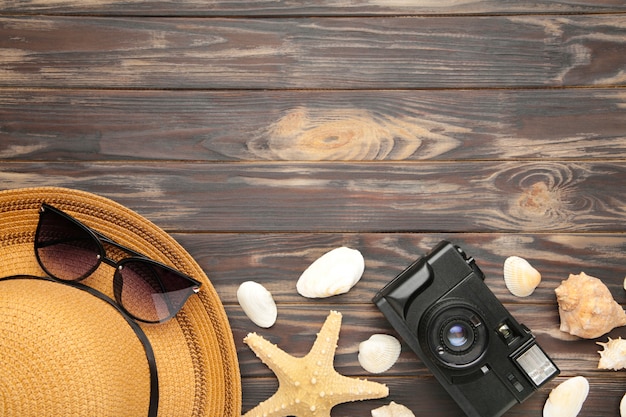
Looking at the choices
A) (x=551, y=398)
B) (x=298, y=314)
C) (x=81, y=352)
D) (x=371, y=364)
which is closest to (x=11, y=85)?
(x=81, y=352)

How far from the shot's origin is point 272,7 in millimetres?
1000

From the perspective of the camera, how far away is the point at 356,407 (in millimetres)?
984

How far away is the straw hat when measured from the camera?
2.22 feet

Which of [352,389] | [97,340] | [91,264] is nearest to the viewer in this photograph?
[97,340]

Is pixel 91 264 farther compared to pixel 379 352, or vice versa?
pixel 379 352

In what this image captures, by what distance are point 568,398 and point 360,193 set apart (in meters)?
0.50

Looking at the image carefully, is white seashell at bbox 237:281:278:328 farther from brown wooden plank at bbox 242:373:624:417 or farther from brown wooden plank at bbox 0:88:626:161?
brown wooden plank at bbox 0:88:626:161

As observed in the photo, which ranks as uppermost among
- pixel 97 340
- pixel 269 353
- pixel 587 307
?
pixel 97 340

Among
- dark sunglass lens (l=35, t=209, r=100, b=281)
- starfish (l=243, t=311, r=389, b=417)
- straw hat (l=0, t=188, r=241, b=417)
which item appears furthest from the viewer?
starfish (l=243, t=311, r=389, b=417)

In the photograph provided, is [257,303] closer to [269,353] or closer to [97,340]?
[269,353]

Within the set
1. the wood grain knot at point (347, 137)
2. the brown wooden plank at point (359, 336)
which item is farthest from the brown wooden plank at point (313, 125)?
the brown wooden plank at point (359, 336)

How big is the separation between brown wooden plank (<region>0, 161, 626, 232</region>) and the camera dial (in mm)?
175

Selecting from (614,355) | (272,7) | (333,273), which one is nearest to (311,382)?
(333,273)

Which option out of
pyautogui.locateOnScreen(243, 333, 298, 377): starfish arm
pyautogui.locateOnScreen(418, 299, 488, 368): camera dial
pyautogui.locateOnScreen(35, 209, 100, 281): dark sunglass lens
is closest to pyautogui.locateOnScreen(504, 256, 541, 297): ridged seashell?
pyautogui.locateOnScreen(418, 299, 488, 368): camera dial
